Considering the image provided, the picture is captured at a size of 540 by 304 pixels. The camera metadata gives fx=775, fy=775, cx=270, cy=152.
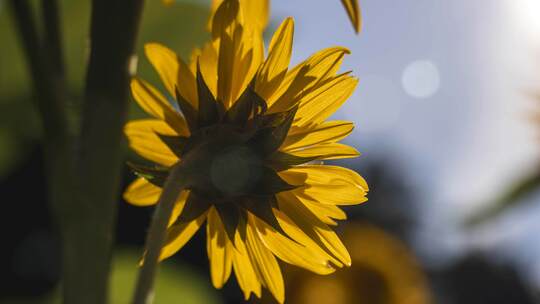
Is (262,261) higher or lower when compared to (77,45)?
higher

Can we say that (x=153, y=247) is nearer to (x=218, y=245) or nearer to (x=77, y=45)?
(x=218, y=245)

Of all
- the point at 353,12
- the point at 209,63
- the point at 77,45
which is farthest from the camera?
the point at 77,45

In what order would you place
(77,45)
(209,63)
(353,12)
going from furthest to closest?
(77,45) < (209,63) < (353,12)

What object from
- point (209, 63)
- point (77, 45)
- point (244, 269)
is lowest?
point (77, 45)

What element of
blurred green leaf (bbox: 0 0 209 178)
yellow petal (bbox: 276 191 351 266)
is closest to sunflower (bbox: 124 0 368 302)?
yellow petal (bbox: 276 191 351 266)

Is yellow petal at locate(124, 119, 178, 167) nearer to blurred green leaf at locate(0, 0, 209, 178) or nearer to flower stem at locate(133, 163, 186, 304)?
flower stem at locate(133, 163, 186, 304)

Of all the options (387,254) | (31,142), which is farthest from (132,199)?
(387,254)

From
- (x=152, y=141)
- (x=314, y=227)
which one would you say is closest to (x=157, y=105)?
(x=152, y=141)

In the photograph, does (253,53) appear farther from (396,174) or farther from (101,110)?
(396,174)
